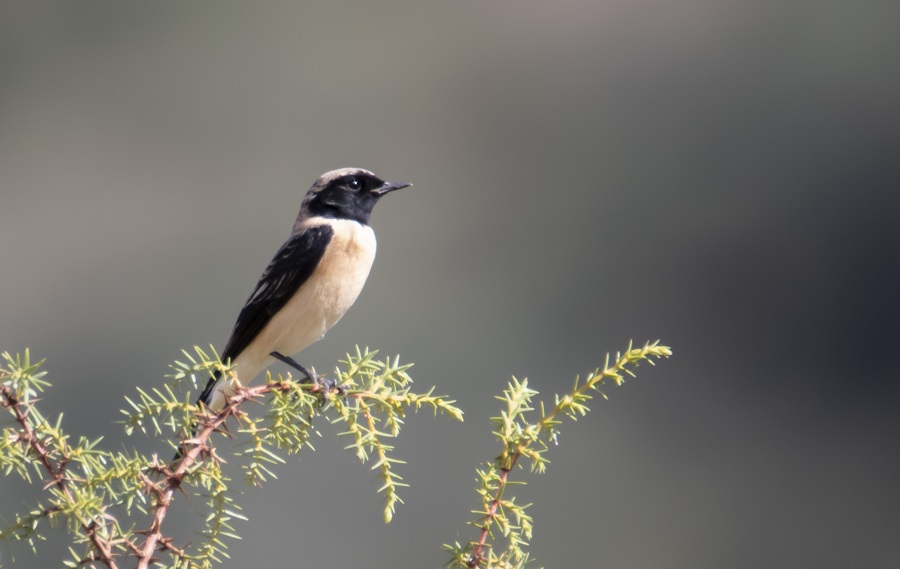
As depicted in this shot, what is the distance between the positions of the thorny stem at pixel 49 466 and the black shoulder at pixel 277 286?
221 cm

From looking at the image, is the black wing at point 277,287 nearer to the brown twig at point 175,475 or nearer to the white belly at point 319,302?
the white belly at point 319,302

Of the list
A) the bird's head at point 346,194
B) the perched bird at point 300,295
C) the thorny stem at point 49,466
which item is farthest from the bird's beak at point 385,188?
the thorny stem at point 49,466

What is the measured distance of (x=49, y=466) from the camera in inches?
61.0

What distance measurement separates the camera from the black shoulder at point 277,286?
381 centimetres

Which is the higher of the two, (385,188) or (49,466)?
(385,188)

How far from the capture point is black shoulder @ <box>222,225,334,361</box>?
3811 millimetres

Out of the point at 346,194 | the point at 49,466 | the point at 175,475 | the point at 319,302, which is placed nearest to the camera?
the point at 49,466

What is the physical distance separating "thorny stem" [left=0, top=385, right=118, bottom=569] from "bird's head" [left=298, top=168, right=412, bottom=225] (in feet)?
8.32

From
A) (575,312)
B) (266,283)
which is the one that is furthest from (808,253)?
(266,283)

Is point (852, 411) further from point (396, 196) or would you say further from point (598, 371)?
point (598, 371)

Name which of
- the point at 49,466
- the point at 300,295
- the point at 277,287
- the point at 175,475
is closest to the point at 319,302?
the point at 300,295

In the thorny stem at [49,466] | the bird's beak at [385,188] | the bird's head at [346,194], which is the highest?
the bird's beak at [385,188]

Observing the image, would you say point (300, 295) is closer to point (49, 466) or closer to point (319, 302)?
point (319, 302)

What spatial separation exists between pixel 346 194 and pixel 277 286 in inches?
19.2
